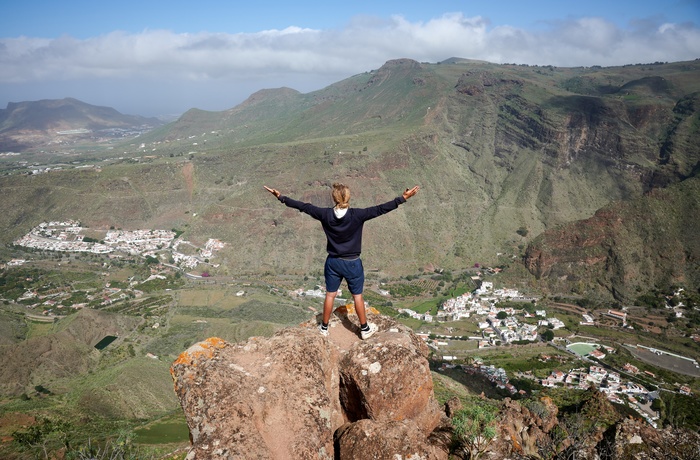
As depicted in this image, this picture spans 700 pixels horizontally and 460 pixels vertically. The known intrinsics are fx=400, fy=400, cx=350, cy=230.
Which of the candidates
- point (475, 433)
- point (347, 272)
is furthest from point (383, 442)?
point (347, 272)

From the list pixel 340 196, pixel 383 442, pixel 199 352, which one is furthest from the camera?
pixel 340 196

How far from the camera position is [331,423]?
695 cm

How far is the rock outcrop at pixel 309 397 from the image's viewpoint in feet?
19.7

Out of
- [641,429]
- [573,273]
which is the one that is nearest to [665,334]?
[573,273]

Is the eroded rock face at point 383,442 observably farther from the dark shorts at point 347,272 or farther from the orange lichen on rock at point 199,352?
the orange lichen on rock at point 199,352

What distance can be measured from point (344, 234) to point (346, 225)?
0.19 m

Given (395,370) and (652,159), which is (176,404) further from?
(652,159)

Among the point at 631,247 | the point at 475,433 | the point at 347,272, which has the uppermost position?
the point at 347,272

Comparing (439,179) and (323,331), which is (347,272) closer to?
(323,331)

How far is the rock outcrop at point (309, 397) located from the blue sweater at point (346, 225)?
1759 millimetres

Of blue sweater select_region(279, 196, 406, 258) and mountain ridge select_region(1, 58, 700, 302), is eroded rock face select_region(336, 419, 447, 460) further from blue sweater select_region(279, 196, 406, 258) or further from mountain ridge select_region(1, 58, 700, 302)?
mountain ridge select_region(1, 58, 700, 302)

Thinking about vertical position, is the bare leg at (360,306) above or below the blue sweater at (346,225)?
below

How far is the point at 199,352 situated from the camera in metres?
7.24

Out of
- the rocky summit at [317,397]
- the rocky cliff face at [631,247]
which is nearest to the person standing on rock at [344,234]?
the rocky summit at [317,397]
